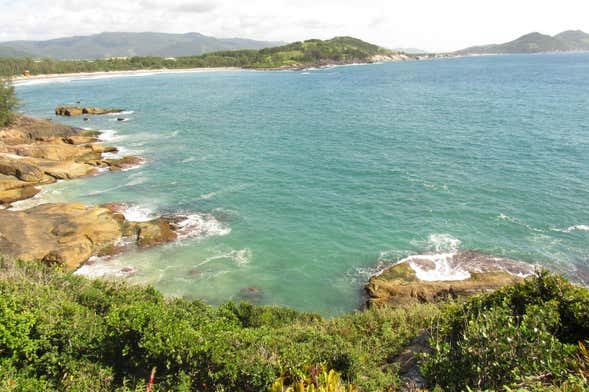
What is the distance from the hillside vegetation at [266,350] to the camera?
10.7 meters

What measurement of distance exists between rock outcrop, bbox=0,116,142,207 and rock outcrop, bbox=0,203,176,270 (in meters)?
12.0

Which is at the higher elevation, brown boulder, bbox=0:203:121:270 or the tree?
the tree

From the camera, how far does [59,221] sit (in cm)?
3631

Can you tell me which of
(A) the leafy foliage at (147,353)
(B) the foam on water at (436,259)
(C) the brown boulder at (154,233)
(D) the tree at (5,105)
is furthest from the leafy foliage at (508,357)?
(D) the tree at (5,105)

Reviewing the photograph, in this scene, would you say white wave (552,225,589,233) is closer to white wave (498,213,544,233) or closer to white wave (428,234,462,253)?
white wave (498,213,544,233)

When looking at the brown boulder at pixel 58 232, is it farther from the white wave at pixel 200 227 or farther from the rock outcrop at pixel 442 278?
the rock outcrop at pixel 442 278

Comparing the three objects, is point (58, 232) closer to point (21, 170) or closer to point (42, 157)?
point (21, 170)

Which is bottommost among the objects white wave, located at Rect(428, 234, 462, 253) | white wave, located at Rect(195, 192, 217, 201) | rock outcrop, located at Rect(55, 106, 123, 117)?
white wave, located at Rect(428, 234, 462, 253)

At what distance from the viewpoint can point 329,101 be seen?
111 metres

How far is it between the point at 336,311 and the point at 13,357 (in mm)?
19981

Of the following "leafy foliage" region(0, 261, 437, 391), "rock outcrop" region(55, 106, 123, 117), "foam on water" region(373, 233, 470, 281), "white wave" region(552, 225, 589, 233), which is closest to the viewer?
"leafy foliage" region(0, 261, 437, 391)

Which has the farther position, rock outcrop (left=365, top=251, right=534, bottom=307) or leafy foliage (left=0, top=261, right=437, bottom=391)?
rock outcrop (left=365, top=251, right=534, bottom=307)

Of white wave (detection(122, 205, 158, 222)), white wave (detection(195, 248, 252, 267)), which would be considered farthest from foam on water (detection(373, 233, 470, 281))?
white wave (detection(122, 205, 158, 222))

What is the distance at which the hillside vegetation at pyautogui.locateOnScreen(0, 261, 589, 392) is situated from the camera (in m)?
10.7
